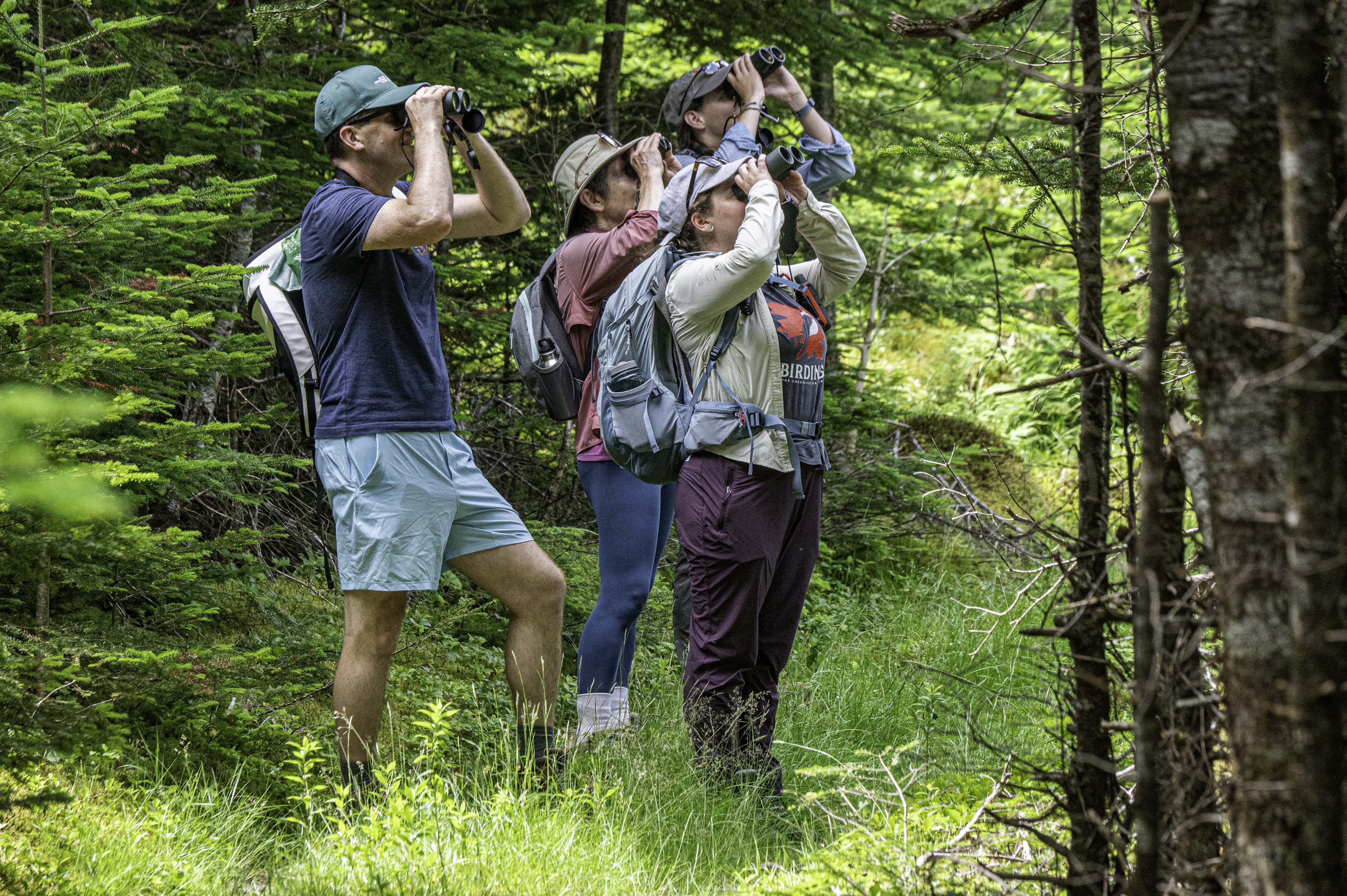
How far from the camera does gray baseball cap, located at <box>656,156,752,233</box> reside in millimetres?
3309

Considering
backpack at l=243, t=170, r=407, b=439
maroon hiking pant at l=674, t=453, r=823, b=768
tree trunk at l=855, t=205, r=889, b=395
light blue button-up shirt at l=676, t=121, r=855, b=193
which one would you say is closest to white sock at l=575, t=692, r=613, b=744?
maroon hiking pant at l=674, t=453, r=823, b=768

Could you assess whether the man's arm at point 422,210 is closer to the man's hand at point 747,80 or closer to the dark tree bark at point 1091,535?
the man's hand at point 747,80

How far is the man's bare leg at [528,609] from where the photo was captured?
10.4 ft

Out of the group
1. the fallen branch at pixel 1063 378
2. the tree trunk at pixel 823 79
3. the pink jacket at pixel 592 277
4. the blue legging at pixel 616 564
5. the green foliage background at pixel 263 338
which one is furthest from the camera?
the tree trunk at pixel 823 79

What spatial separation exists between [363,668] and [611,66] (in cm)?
492

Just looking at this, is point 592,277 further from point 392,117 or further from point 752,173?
A: point 392,117

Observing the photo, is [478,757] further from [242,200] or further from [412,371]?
[242,200]

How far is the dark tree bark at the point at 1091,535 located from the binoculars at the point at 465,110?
1.83 m

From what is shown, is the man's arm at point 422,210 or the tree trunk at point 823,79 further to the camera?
the tree trunk at point 823,79

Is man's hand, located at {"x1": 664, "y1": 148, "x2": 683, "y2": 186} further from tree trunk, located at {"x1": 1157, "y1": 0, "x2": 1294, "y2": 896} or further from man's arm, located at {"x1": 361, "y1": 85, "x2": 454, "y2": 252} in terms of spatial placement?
tree trunk, located at {"x1": 1157, "y1": 0, "x2": 1294, "y2": 896}

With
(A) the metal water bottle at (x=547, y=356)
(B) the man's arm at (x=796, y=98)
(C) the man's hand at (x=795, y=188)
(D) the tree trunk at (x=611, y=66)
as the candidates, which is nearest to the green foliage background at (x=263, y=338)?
(D) the tree trunk at (x=611, y=66)

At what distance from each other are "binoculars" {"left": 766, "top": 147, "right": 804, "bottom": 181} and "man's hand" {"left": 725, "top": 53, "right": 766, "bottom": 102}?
76 cm

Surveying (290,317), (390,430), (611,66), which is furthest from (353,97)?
(611,66)

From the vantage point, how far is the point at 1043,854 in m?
2.24
